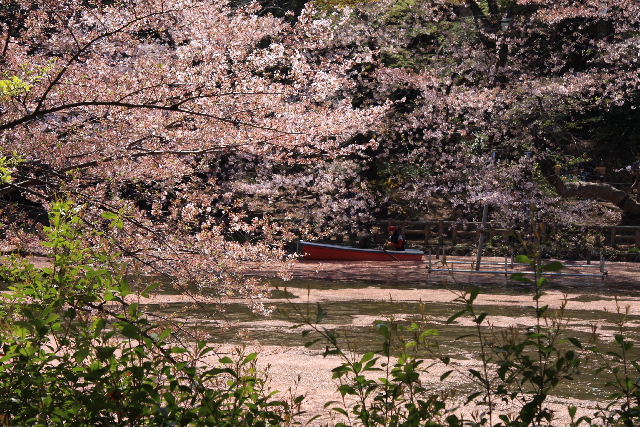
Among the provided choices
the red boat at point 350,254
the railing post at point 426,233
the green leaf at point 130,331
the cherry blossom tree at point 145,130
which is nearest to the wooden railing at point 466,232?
the railing post at point 426,233

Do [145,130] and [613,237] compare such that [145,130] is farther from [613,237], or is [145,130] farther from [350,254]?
[613,237]

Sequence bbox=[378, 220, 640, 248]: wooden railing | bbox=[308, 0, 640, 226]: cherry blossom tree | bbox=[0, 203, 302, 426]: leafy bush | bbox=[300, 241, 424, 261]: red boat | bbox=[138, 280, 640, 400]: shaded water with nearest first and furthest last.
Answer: bbox=[0, 203, 302, 426]: leafy bush < bbox=[138, 280, 640, 400]: shaded water < bbox=[300, 241, 424, 261]: red boat < bbox=[308, 0, 640, 226]: cherry blossom tree < bbox=[378, 220, 640, 248]: wooden railing

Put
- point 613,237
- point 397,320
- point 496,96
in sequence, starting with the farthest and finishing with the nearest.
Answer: point 613,237 → point 496,96 → point 397,320

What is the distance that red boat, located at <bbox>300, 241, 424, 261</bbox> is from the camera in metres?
26.5

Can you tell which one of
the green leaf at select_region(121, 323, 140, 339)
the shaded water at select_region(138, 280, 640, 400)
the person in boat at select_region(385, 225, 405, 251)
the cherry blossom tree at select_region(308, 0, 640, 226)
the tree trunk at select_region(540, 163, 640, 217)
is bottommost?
the shaded water at select_region(138, 280, 640, 400)

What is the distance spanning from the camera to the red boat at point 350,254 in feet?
87.0

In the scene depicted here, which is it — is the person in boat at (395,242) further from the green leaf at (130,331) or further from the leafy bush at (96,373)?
the green leaf at (130,331)

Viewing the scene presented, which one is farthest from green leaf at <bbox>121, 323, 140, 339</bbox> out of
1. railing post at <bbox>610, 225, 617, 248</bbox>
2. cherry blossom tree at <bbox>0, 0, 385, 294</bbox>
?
railing post at <bbox>610, 225, 617, 248</bbox>

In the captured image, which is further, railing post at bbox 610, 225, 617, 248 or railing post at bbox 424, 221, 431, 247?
railing post at bbox 424, 221, 431, 247

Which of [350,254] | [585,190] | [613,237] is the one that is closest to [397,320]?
[350,254]

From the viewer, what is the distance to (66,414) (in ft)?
13.6

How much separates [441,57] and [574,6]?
4.84m

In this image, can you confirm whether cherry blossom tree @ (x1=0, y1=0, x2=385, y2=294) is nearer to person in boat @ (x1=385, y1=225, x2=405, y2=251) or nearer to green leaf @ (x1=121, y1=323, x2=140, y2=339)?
green leaf @ (x1=121, y1=323, x2=140, y2=339)

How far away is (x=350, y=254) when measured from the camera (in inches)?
Result: 1051
